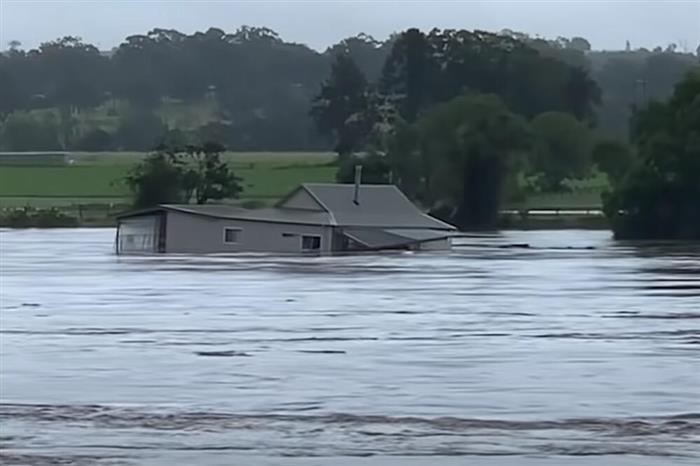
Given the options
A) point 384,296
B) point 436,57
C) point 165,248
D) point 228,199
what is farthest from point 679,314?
point 436,57

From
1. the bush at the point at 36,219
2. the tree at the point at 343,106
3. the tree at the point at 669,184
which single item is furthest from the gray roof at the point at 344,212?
the tree at the point at 343,106

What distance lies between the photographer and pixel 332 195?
51938mm

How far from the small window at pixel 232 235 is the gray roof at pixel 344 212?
15.3 inches

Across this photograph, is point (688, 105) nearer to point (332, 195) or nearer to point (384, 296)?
point (332, 195)

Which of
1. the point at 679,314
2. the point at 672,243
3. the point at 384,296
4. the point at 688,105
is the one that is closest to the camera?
the point at 679,314

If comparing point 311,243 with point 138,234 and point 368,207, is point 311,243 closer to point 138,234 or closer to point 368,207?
point 368,207

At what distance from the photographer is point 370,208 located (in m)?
51.5

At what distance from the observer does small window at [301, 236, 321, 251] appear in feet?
158

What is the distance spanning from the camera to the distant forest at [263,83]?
9475 centimetres

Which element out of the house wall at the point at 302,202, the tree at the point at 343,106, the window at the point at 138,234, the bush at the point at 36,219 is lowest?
the bush at the point at 36,219

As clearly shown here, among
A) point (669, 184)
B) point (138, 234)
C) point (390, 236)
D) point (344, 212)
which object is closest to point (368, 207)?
point (344, 212)

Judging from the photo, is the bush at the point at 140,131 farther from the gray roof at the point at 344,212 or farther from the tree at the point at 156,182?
the gray roof at the point at 344,212

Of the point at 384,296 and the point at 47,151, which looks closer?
the point at 384,296

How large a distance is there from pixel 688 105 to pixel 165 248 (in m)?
18.6
